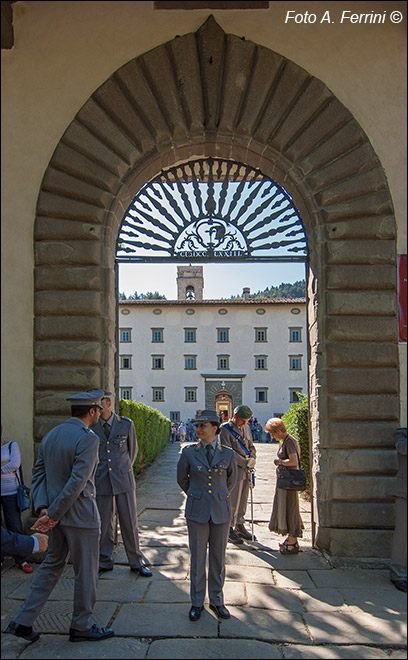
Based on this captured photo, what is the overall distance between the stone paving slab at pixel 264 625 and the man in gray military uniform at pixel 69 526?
92 cm

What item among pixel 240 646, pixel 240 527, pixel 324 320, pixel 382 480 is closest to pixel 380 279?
pixel 324 320

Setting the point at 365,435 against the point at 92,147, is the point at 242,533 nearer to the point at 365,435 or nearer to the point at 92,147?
the point at 365,435

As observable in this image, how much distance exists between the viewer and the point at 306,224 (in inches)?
255

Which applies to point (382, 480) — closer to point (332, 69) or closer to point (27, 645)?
point (27, 645)

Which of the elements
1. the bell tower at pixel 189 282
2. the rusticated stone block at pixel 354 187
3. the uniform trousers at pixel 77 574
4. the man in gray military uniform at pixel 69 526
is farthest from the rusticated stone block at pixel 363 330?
the bell tower at pixel 189 282

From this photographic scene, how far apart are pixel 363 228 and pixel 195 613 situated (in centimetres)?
412

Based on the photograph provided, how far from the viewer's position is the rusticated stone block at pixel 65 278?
5.97 metres

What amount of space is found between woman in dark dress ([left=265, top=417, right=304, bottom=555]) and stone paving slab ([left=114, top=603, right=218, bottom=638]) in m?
1.69

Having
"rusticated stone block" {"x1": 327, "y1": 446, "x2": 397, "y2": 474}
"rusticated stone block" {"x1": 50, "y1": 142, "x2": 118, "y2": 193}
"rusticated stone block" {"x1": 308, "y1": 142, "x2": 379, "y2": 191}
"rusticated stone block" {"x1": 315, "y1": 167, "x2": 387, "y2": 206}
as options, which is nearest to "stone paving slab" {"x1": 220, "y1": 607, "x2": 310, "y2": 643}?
"rusticated stone block" {"x1": 327, "y1": 446, "x2": 397, "y2": 474}

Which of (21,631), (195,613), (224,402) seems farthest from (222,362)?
(21,631)

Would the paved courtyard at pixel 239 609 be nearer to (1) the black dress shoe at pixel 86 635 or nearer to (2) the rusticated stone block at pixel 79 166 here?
(1) the black dress shoe at pixel 86 635

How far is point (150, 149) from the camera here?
249 inches

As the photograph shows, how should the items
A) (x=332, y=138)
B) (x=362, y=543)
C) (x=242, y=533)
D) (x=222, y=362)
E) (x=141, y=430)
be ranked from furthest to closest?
(x=222, y=362)
(x=141, y=430)
(x=242, y=533)
(x=332, y=138)
(x=362, y=543)

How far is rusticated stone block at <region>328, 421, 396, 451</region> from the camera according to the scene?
19.0 ft
